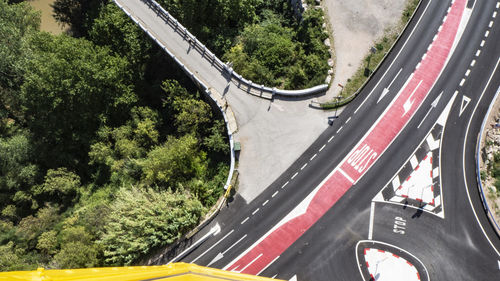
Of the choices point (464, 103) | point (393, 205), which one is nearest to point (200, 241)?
point (393, 205)

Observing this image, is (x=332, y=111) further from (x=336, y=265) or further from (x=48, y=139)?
(x=48, y=139)

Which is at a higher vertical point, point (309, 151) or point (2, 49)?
point (309, 151)

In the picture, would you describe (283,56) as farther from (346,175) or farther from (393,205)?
(393,205)

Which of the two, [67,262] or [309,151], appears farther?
[309,151]

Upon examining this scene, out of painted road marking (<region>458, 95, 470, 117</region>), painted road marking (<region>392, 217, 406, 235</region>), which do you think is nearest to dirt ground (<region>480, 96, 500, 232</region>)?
painted road marking (<region>458, 95, 470, 117</region>)

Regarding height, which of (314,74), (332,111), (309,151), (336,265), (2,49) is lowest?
(2,49)

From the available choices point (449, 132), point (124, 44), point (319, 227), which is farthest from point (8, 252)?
point (449, 132)

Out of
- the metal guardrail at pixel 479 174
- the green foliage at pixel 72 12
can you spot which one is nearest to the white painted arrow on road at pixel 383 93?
the metal guardrail at pixel 479 174
